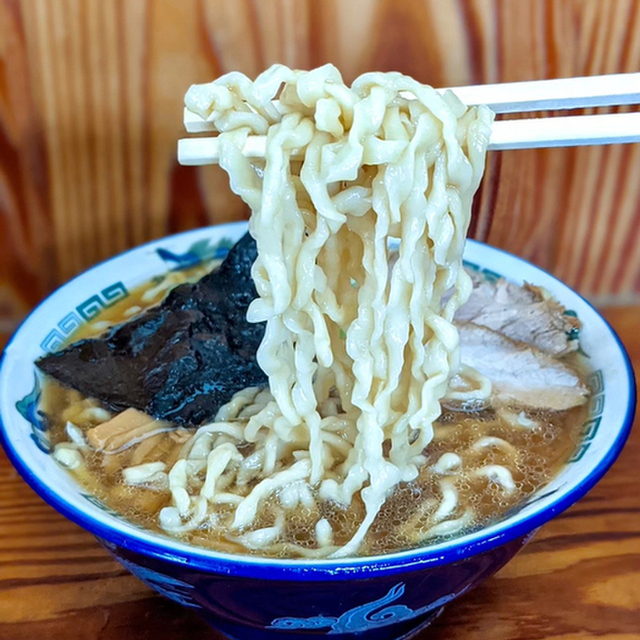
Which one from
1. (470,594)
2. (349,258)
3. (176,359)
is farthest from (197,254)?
(470,594)

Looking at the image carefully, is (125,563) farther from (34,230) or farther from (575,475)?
(34,230)

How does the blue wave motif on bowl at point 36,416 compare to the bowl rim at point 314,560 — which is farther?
the blue wave motif on bowl at point 36,416

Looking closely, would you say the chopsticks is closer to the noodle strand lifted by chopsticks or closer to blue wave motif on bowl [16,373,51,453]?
the noodle strand lifted by chopsticks

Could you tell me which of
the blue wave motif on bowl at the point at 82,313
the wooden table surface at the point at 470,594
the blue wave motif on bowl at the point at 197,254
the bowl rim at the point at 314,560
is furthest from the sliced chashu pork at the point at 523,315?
the blue wave motif on bowl at the point at 82,313

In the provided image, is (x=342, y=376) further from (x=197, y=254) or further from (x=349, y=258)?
(x=197, y=254)

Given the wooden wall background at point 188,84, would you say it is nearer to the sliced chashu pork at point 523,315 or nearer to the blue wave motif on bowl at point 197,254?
the blue wave motif on bowl at point 197,254

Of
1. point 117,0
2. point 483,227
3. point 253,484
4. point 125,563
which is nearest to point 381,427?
point 253,484

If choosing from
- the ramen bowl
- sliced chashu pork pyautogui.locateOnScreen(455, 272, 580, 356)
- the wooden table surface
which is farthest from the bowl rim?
sliced chashu pork pyautogui.locateOnScreen(455, 272, 580, 356)
